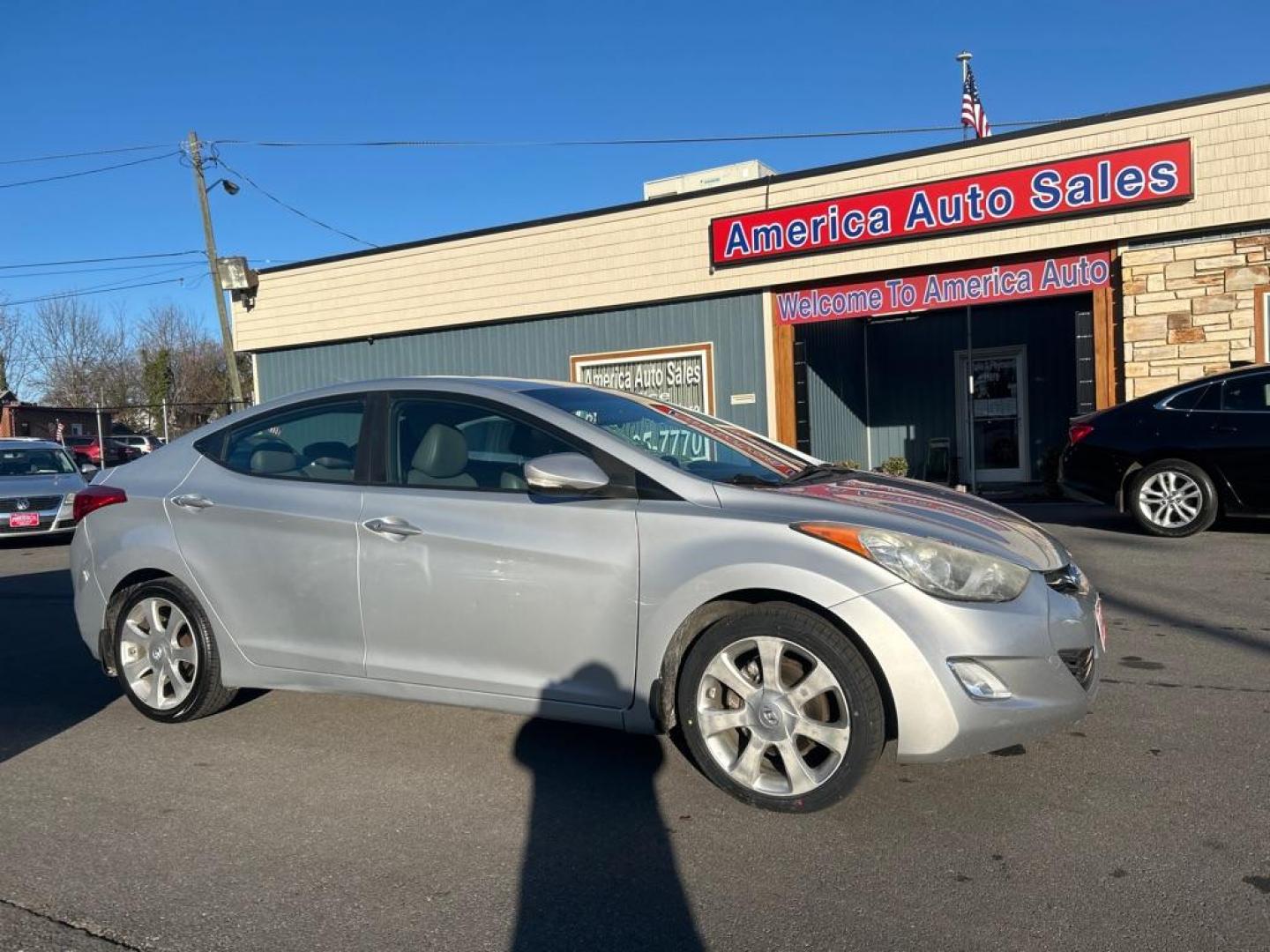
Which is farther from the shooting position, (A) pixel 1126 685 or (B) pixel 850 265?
(B) pixel 850 265

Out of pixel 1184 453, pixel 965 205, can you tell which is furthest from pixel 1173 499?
pixel 965 205

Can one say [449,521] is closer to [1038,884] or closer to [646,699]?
[646,699]

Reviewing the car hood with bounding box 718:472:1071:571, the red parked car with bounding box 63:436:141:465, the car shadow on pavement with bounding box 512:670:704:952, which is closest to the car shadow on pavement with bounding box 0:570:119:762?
the car shadow on pavement with bounding box 512:670:704:952

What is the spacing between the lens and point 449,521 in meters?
4.13

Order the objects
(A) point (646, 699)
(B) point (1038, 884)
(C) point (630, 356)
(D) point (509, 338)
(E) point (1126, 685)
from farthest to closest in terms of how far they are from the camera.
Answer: (D) point (509, 338)
(C) point (630, 356)
(E) point (1126, 685)
(A) point (646, 699)
(B) point (1038, 884)

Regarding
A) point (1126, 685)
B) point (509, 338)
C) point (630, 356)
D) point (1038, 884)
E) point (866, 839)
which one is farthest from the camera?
point (509, 338)

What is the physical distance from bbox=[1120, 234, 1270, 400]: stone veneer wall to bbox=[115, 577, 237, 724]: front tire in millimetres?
11183

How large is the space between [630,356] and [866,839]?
1323 centimetres

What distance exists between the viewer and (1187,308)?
39.9ft

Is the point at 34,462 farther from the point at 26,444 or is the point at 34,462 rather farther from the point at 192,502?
the point at 192,502

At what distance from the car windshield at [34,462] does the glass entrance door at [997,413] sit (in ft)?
43.3

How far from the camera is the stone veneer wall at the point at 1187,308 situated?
1182cm

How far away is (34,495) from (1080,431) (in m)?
12.0

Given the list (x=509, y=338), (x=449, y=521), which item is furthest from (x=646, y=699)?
(x=509, y=338)
